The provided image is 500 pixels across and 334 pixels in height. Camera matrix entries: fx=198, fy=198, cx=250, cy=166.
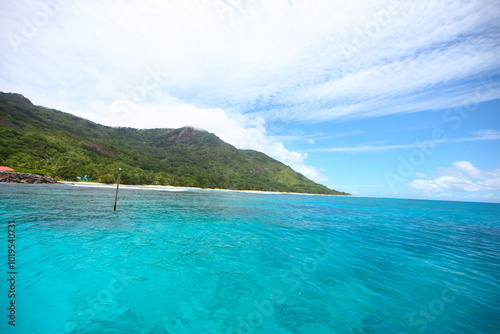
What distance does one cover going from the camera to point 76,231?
63.5ft

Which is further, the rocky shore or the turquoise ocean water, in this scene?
the rocky shore

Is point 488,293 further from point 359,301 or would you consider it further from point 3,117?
point 3,117

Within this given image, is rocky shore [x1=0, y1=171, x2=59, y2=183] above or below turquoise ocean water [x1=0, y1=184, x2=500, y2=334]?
above

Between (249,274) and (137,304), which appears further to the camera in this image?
(249,274)

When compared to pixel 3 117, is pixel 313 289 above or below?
below

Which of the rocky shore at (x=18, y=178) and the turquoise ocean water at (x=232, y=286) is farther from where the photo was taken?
the rocky shore at (x=18, y=178)

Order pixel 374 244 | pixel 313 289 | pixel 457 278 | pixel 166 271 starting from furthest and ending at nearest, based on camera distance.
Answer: pixel 374 244 → pixel 457 278 → pixel 166 271 → pixel 313 289

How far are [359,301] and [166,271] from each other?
11438 millimetres

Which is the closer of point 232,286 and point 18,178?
point 232,286

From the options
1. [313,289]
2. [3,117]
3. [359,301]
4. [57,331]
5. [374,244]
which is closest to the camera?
[57,331]

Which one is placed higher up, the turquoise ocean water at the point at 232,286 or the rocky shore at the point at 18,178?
the rocky shore at the point at 18,178

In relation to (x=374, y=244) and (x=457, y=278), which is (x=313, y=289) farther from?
(x=374, y=244)

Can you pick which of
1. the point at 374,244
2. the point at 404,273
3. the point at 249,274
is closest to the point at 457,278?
the point at 404,273

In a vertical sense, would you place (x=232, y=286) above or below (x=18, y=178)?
below
